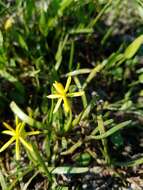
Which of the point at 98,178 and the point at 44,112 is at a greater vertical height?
the point at 44,112

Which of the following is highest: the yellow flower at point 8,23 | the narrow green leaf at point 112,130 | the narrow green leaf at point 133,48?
the yellow flower at point 8,23

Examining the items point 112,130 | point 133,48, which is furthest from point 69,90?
point 133,48

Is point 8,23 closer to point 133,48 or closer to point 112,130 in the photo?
point 133,48

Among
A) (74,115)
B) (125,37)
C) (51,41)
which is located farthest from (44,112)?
(125,37)

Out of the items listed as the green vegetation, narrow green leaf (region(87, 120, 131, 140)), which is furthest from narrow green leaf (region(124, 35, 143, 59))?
narrow green leaf (region(87, 120, 131, 140))

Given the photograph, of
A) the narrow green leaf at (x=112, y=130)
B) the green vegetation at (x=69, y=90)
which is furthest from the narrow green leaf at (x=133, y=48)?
the narrow green leaf at (x=112, y=130)

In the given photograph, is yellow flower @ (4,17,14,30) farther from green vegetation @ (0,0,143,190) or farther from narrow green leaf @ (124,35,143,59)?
narrow green leaf @ (124,35,143,59)

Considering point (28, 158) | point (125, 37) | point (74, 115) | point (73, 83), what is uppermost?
point (125, 37)

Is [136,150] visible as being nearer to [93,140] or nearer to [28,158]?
[93,140]

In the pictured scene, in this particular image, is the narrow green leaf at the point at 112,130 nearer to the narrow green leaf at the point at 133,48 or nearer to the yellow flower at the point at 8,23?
the narrow green leaf at the point at 133,48
